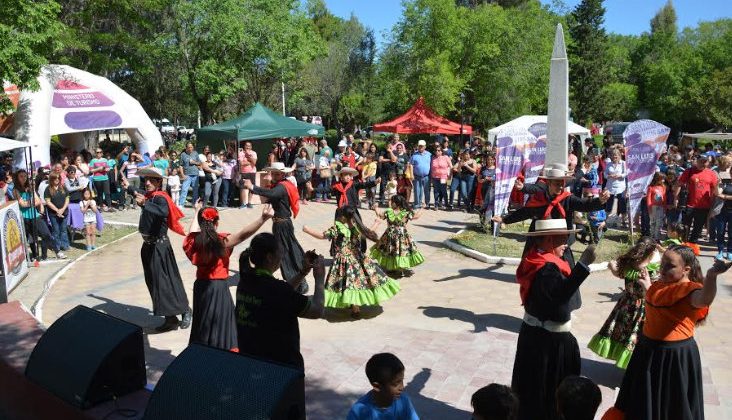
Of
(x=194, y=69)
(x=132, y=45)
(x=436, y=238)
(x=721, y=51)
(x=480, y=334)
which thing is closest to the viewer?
(x=480, y=334)

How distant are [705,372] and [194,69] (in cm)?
2718

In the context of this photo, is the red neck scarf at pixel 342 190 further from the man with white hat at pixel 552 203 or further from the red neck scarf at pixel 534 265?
the red neck scarf at pixel 534 265

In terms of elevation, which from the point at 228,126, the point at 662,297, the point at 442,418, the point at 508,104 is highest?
the point at 508,104

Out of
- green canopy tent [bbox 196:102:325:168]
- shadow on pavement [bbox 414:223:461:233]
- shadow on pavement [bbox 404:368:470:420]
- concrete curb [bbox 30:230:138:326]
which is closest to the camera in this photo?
shadow on pavement [bbox 404:368:470:420]

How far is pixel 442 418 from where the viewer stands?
544cm

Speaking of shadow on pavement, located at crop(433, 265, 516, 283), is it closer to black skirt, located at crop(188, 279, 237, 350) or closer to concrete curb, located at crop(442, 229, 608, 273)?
concrete curb, located at crop(442, 229, 608, 273)

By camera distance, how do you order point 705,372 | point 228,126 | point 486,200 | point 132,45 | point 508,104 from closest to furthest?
point 705,372, point 486,200, point 228,126, point 132,45, point 508,104

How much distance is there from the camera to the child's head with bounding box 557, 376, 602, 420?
11.3 ft

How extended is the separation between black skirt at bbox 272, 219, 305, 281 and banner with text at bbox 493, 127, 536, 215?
409 centimetres

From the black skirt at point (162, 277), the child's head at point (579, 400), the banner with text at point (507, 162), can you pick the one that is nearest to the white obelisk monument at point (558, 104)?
the banner with text at point (507, 162)

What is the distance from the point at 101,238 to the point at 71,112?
23.4 feet

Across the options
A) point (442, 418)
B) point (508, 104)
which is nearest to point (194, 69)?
point (508, 104)

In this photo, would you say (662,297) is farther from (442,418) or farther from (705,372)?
(705,372)

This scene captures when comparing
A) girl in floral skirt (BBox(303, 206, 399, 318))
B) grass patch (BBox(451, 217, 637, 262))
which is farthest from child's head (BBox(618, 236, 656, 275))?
grass patch (BBox(451, 217, 637, 262))
